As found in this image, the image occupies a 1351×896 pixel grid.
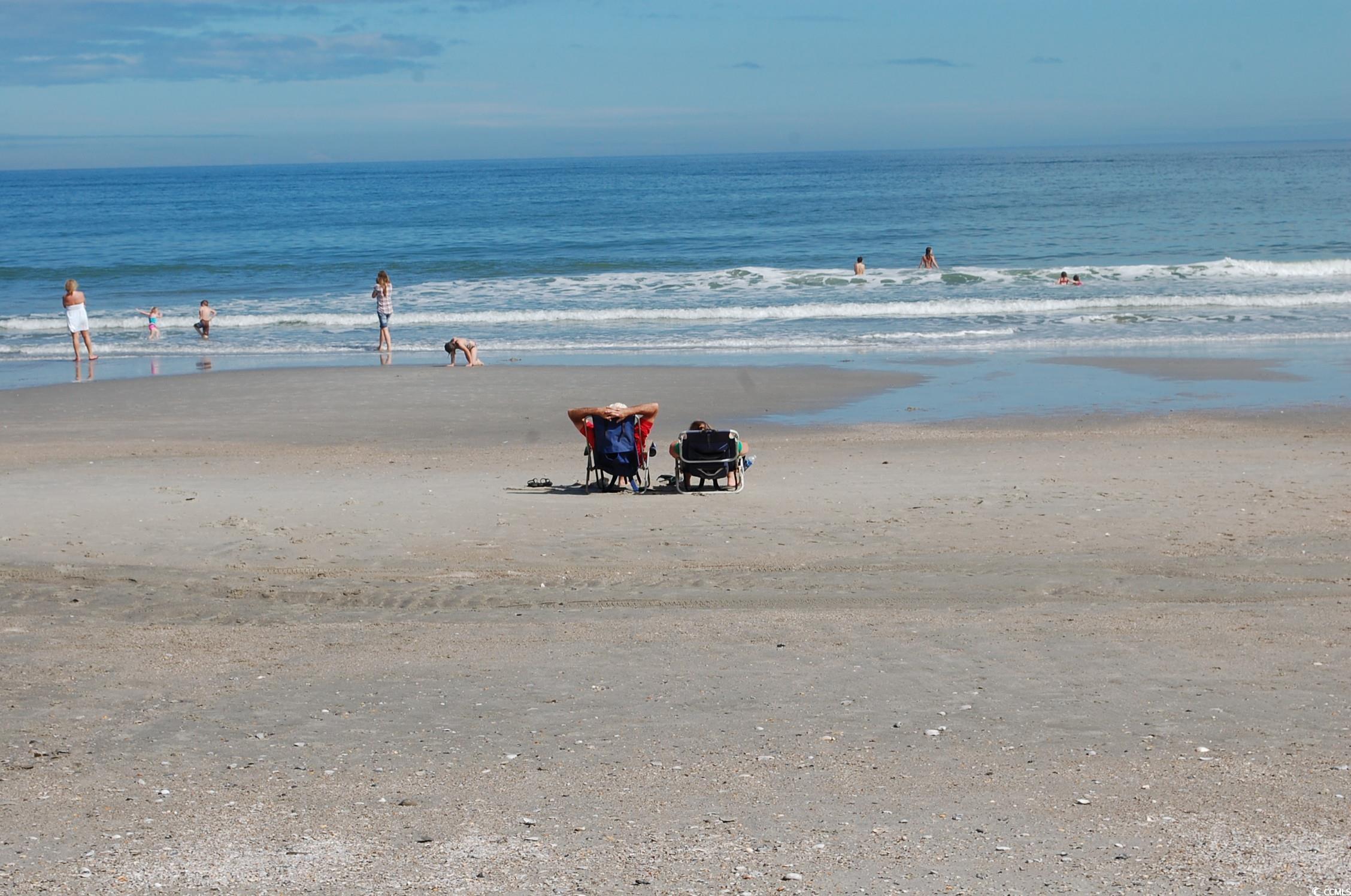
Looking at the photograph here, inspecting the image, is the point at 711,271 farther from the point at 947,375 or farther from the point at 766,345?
the point at 947,375

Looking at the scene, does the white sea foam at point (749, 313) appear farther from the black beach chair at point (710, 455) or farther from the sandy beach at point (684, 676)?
the black beach chair at point (710, 455)

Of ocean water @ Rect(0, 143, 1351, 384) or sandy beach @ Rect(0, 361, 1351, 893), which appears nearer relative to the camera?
sandy beach @ Rect(0, 361, 1351, 893)

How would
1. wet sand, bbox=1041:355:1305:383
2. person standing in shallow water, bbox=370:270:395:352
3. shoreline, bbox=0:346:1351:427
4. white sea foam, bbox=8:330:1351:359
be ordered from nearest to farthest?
shoreline, bbox=0:346:1351:427 → wet sand, bbox=1041:355:1305:383 → white sea foam, bbox=8:330:1351:359 → person standing in shallow water, bbox=370:270:395:352

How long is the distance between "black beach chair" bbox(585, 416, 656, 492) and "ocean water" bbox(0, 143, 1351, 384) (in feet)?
29.7

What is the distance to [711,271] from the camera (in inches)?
1433

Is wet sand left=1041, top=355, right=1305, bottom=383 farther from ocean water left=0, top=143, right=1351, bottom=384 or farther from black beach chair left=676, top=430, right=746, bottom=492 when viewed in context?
black beach chair left=676, top=430, right=746, bottom=492

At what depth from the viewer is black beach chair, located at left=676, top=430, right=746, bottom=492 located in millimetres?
10430

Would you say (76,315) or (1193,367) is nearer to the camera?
(1193,367)

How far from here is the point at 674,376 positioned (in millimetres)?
17875

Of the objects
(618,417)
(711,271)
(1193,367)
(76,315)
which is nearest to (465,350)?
(76,315)

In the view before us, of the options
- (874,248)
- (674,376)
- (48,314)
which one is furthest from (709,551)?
(874,248)

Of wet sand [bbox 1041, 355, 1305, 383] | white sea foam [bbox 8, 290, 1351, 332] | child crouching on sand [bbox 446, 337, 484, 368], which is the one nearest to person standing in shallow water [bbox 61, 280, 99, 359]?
white sea foam [bbox 8, 290, 1351, 332]

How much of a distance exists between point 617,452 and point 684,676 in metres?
4.60

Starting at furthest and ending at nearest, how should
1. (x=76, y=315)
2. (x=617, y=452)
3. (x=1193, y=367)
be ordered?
1. (x=76, y=315)
2. (x=1193, y=367)
3. (x=617, y=452)
